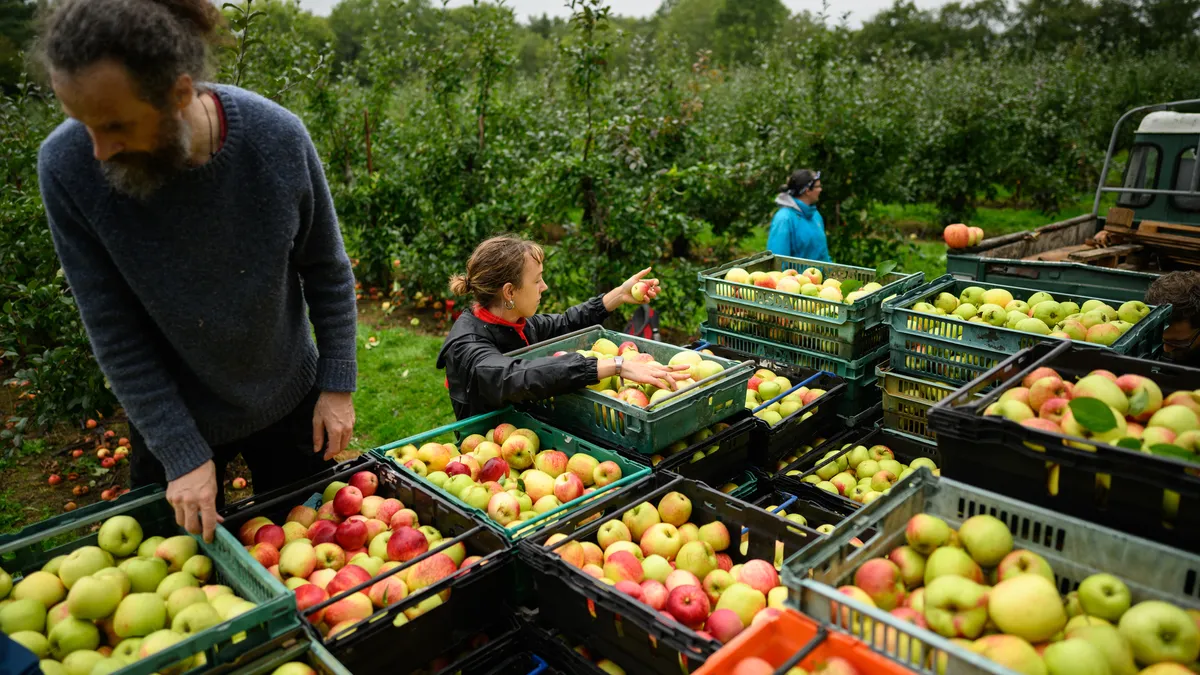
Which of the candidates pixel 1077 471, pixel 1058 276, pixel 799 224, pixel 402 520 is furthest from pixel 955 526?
pixel 799 224

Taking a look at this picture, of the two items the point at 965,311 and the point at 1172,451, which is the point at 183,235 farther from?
the point at 965,311

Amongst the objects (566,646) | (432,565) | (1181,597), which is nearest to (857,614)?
(1181,597)

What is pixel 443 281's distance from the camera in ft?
26.4

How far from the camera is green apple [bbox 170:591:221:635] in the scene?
186 cm

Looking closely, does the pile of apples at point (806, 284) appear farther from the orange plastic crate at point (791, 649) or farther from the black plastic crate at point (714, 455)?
the orange plastic crate at point (791, 649)

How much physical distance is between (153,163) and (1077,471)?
8.10 ft

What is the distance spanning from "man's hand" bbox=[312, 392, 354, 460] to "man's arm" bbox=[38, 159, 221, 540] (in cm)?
44

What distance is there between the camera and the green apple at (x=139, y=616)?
1.89 m

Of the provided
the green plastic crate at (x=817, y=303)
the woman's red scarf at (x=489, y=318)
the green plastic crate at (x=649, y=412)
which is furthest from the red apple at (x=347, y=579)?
the green plastic crate at (x=817, y=303)

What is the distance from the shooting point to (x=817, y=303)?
3773 millimetres

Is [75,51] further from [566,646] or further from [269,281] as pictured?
[566,646]

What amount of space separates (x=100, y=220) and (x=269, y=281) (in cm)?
45

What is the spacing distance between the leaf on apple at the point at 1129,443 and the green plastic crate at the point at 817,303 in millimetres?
1777

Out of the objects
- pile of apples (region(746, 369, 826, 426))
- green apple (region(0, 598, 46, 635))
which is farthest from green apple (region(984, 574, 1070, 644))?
green apple (region(0, 598, 46, 635))
